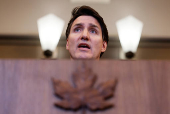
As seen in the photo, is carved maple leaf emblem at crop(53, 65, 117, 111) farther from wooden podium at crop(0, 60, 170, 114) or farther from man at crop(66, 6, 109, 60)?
man at crop(66, 6, 109, 60)

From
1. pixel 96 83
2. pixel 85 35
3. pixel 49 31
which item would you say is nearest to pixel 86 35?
pixel 85 35

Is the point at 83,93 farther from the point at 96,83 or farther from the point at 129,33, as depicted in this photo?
the point at 129,33

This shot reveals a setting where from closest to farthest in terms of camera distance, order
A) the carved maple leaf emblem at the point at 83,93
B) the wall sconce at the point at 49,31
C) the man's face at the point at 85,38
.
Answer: the carved maple leaf emblem at the point at 83,93 → the man's face at the point at 85,38 → the wall sconce at the point at 49,31

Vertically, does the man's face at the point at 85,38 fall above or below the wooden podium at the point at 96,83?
Answer: above

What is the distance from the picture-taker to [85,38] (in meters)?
0.73

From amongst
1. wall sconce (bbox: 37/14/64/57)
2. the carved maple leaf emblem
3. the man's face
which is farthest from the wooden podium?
wall sconce (bbox: 37/14/64/57)

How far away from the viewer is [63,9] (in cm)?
147

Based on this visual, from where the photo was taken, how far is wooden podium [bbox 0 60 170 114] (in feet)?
1.60

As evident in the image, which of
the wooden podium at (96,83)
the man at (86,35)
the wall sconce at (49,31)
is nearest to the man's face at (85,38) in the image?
the man at (86,35)

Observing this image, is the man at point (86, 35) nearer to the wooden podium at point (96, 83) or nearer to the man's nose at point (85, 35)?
the man's nose at point (85, 35)

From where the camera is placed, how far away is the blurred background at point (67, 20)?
4.66 feet

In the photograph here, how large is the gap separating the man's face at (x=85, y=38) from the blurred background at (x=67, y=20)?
634 mm

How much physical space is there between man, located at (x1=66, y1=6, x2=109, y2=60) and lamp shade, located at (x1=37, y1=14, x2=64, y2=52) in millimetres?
574

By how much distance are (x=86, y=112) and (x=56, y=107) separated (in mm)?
51
